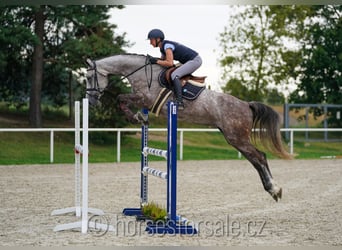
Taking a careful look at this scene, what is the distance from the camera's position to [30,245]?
4.70m

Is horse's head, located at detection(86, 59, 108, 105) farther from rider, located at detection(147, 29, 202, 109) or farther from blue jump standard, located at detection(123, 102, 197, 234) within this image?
blue jump standard, located at detection(123, 102, 197, 234)

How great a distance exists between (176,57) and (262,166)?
1.39 metres

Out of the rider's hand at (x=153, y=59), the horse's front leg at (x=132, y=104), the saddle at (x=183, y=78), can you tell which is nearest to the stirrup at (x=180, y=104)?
the saddle at (x=183, y=78)

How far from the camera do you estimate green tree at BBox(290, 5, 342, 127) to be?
21109 millimetres

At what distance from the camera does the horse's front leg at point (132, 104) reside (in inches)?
228

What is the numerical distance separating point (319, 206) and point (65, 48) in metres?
9.38

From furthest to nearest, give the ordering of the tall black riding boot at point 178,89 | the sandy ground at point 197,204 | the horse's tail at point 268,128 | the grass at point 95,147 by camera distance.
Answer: the grass at point 95,147 < the horse's tail at point 268,128 < the tall black riding boot at point 178,89 < the sandy ground at point 197,204

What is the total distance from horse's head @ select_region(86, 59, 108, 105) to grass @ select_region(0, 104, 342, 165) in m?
7.20

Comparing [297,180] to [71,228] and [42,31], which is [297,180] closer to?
[71,228]

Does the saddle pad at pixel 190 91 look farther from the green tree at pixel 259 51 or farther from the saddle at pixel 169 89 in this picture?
the green tree at pixel 259 51

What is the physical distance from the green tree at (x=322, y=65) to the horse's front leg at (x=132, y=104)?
1584 centimetres

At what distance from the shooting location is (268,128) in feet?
21.0

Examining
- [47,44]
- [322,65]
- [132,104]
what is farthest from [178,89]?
[322,65]

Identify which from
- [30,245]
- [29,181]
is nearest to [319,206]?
[30,245]
